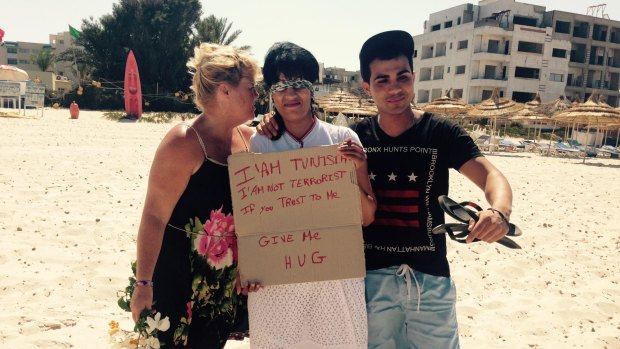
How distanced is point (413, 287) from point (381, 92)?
2.89ft

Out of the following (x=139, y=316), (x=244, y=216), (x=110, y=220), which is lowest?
(x=110, y=220)

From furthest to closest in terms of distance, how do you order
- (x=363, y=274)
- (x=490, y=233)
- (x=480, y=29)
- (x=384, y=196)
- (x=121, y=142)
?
(x=480, y=29) → (x=121, y=142) → (x=384, y=196) → (x=363, y=274) → (x=490, y=233)

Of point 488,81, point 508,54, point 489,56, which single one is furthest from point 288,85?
point 508,54

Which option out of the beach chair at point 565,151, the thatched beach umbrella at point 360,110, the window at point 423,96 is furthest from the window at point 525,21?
the thatched beach umbrella at point 360,110

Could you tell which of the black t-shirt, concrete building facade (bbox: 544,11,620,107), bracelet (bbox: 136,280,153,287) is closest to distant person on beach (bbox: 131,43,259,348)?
bracelet (bbox: 136,280,153,287)

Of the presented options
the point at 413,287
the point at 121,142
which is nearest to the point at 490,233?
the point at 413,287

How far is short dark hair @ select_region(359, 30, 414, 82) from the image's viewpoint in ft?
6.73

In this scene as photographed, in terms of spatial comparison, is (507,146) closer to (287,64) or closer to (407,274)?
→ (407,274)

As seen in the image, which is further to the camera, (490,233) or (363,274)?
(363,274)

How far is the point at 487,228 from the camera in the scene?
1630 mm

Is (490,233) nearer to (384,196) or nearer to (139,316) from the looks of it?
(384,196)

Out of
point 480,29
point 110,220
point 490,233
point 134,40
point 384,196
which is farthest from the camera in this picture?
point 480,29

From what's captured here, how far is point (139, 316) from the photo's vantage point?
1990mm

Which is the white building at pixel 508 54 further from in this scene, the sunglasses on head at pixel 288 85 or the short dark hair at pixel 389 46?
the sunglasses on head at pixel 288 85
